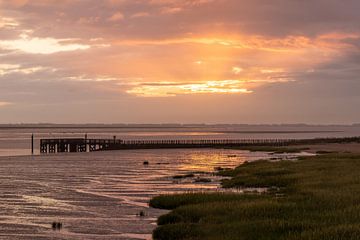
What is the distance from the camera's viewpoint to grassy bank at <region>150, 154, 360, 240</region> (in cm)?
1870

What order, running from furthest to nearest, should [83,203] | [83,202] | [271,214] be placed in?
[83,202] < [83,203] < [271,214]

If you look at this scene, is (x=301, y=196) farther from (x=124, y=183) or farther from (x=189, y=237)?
(x=124, y=183)

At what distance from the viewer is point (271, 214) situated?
2236 centimetres

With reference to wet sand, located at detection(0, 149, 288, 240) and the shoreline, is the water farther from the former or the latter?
the shoreline

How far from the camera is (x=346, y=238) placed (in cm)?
1650

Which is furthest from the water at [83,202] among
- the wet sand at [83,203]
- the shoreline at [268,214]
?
the shoreline at [268,214]

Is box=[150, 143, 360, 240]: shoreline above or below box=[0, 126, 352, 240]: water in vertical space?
above

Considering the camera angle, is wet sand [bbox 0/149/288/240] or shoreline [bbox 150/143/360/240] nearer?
shoreline [bbox 150/143/360/240]

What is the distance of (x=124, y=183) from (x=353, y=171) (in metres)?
18.0

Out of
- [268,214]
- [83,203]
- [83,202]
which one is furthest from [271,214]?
[83,202]

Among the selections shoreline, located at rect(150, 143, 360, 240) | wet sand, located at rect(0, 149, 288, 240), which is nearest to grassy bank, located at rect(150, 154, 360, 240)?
shoreline, located at rect(150, 143, 360, 240)

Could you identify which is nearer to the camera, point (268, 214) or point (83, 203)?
point (268, 214)

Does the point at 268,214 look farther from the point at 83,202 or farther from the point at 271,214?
the point at 83,202

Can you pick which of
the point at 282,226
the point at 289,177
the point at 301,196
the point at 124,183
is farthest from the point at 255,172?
the point at 282,226
